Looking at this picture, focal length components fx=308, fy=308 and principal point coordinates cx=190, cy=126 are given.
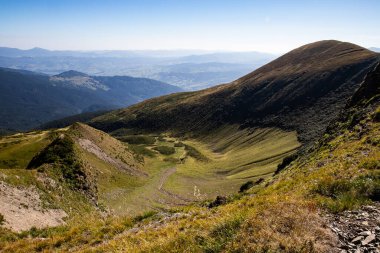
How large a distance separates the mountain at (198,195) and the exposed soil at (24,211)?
149 millimetres

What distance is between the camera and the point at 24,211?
30922 millimetres

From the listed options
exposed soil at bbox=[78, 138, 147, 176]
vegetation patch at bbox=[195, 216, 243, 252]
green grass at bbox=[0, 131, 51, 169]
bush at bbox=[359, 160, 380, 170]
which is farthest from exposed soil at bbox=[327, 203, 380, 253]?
exposed soil at bbox=[78, 138, 147, 176]

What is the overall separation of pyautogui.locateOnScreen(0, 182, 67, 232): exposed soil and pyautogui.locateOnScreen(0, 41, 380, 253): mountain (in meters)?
0.15

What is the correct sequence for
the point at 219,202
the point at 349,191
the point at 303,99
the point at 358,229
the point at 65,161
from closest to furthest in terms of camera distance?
the point at 358,229 < the point at 349,191 < the point at 219,202 < the point at 65,161 < the point at 303,99

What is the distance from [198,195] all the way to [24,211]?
1826cm

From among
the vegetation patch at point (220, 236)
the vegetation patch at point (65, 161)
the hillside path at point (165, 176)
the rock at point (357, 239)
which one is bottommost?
the hillside path at point (165, 176)

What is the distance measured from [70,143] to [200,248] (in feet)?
160

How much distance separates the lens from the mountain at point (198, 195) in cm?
1072

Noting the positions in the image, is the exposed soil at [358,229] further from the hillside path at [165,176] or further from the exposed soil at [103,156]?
the exposed soil at [103,156]

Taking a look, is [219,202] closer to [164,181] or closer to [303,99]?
[164,181]

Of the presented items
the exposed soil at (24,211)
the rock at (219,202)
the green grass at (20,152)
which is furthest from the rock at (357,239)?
the green grass at (20,152)

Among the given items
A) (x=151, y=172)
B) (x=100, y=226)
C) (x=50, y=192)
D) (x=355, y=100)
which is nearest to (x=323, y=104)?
(x=151, y=172)

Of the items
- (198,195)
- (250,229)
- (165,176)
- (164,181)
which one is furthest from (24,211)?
(165,176)

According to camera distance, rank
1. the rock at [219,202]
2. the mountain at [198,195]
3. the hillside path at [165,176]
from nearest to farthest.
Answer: the mountain at [198,195] → the rock at [219,202] → the hillside path at [165,176]
